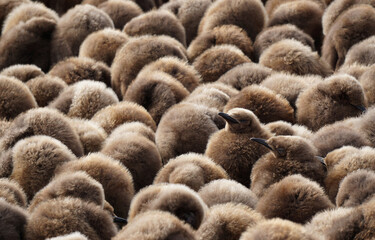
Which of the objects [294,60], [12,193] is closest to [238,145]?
[12,193]

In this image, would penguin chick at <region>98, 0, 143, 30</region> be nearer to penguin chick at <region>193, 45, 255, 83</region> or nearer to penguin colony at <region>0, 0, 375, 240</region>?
penguin colony at <region>0, 0, 375, 240</region>

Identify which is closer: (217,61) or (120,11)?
(217,61)

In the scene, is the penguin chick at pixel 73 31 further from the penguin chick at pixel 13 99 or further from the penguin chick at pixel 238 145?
the penguin chick at pixel 238 145

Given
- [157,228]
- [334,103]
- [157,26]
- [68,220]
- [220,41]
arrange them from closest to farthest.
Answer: [157,228], [68,220], [334,103], [220,41], [157,26]

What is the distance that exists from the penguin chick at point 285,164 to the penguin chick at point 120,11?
3.42m

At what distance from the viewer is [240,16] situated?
296 inches

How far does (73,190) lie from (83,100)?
182 cm

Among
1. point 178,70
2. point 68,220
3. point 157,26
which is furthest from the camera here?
point 157,26

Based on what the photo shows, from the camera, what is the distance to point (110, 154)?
17.3 ft

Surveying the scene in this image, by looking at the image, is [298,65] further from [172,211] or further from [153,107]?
[172,211]

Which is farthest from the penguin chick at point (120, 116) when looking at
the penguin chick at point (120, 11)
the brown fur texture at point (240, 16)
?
the penguin chick at point (120, 11)

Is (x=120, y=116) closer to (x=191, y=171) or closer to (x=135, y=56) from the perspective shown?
(x=135, y=56)

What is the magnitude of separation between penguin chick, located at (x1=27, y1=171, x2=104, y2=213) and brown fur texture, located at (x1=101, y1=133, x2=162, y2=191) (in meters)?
0.65

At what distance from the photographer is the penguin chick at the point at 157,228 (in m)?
3.67
